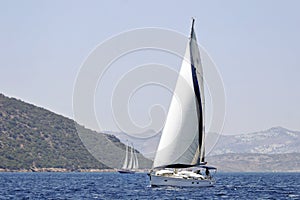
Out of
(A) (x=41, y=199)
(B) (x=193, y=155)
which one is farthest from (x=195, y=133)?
(A) (x=41, y=199)

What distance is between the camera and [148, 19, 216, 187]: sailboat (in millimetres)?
90088

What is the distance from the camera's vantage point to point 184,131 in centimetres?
9156

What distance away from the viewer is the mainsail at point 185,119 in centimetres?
9031

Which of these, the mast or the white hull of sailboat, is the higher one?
the mast

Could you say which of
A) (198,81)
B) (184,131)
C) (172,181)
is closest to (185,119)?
(184,131)

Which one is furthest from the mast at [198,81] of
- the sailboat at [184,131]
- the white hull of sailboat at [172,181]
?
the white hull of sailboat at [172,181]

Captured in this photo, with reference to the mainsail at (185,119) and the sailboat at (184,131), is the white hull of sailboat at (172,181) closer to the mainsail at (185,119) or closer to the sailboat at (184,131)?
the sailboat at (184,131)

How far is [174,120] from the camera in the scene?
91188 millimetres

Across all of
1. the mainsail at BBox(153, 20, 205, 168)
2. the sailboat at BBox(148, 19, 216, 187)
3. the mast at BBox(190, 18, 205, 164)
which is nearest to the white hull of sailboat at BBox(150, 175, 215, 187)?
the sailboat at BBox(148, 19, 216, 187)

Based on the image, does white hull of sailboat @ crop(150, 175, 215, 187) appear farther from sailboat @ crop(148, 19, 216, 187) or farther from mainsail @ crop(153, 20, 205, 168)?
mainsail @ crop(153, 20, 205, 168)

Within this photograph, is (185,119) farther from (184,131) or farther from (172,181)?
(172,181)

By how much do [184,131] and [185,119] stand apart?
169cm

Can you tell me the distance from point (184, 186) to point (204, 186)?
5.15 metres

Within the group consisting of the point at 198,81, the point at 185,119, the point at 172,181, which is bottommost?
the point at 172,181
